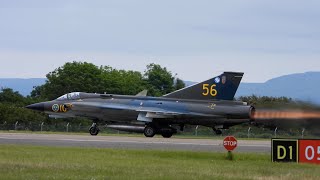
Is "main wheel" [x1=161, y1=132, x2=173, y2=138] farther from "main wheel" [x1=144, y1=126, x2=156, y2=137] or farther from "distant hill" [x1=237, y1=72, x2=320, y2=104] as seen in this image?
"distant hill" [x1=237, y1=72, x2=320, y2=104]

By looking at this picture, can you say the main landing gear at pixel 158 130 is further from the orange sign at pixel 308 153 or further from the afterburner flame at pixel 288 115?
the orange sign at pixel 308 153

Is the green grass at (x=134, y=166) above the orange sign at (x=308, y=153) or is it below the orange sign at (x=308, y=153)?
below

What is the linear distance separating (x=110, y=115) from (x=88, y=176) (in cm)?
2779

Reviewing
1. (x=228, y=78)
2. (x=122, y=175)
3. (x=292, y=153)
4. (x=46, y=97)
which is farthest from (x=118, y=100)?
(x=46, y=97)

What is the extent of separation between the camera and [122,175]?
1597 cm

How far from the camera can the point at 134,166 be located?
18.6 m

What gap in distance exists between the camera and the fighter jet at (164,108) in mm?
41094

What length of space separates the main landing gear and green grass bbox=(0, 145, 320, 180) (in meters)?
17.9

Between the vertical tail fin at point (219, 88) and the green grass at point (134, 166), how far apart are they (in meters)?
17.1

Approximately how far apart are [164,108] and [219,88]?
3.73 m

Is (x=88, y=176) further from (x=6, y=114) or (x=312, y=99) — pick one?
(x=6, y=114)

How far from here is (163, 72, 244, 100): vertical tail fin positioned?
41656 mm

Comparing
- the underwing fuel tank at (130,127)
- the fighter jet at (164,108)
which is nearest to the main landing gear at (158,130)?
the fighter jet at (164,108)

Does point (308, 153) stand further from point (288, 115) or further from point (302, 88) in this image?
point (302, 88)
